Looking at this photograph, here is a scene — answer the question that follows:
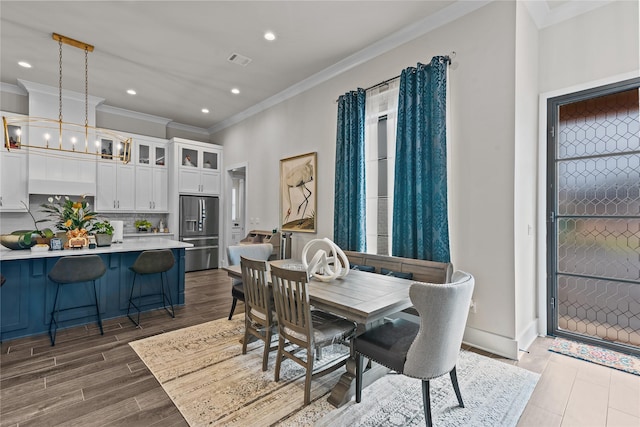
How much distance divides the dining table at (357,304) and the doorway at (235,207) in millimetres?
4587

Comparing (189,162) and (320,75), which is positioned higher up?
(320,75)

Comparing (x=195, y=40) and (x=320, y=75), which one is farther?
(x=320, y=75)

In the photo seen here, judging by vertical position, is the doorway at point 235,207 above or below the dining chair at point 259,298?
above

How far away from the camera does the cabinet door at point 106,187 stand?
17.9 ft

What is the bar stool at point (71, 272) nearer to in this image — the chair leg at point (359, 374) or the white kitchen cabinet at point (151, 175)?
the chair leg at point (359, 374)

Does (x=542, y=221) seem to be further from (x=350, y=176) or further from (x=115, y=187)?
(x=115, y=187)

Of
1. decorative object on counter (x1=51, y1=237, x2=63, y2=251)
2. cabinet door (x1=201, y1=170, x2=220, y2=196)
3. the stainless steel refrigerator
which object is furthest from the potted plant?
cabinet door (x1=201, y1=170, x2=220, y2=196)

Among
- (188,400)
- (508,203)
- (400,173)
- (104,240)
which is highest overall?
(400,173)

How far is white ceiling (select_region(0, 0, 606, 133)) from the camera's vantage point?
9.68ft

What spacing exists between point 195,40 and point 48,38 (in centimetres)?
171

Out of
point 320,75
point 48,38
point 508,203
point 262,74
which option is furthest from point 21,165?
point 508,203

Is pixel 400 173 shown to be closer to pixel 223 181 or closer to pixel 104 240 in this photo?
pixel 104 240

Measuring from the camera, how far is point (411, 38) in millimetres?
3299

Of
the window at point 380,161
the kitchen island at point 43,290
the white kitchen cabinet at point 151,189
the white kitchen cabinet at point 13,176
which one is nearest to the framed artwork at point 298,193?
the window at point 380,161
